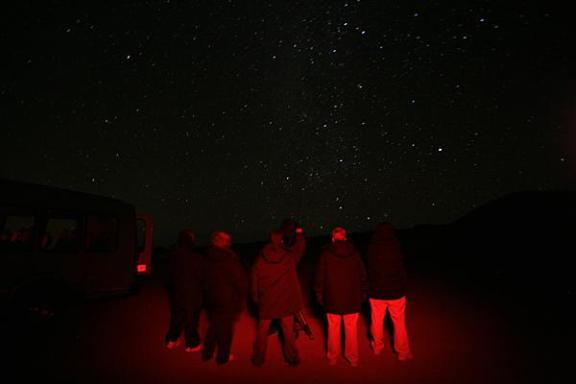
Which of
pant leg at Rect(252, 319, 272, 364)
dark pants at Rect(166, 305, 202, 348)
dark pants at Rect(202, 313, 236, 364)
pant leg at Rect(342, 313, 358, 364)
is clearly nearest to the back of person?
dark pants at Rect(166, 305, 202, 348)

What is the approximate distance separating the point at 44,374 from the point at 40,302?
2.79m

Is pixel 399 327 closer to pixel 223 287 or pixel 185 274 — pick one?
pixel 223 287

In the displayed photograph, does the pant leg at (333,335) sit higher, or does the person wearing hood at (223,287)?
the person wearing hood at (223,287)

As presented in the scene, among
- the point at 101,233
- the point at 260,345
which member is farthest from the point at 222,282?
the point at 101,233

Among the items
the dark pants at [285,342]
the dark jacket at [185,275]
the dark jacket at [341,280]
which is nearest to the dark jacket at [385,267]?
the dark jacket at [341,280]

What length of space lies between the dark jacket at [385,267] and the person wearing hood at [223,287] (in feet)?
5.88

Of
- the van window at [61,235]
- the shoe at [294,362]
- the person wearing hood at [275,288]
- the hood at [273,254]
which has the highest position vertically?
the van window at [61,235]

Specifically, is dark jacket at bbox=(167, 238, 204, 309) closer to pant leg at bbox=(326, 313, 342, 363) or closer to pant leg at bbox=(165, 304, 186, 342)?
pant leg at bbox=(165, 304, 186, 342)

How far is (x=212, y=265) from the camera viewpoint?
4.70 metres

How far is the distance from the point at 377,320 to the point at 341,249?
126 cm

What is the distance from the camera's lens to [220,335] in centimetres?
480

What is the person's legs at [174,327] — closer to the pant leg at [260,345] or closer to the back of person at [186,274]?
the back of person at [186,274]

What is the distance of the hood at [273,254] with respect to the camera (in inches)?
181

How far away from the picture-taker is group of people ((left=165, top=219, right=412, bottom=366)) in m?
4.64
